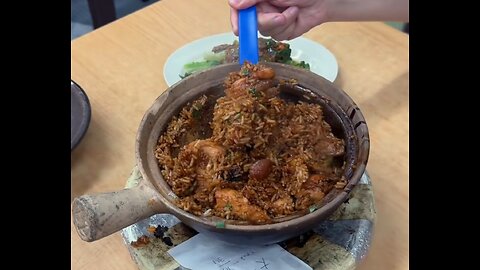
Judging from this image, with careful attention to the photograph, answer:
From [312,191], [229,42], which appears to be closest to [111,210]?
[312,191]

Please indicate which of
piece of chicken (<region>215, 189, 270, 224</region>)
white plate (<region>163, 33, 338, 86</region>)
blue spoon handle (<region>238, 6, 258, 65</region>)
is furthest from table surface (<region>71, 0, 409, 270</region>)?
blue spoon handle (<region>238, 6, 258, 65</region>)

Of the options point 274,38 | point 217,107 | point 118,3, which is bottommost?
point 118,3

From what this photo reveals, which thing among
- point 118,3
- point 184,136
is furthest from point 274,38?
point 118,3

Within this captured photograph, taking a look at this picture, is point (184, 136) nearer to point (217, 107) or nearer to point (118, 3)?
point (217, 107)

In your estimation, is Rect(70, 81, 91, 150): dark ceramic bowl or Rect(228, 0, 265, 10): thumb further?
Rect(70, 81, 91, 150): dark ceramic bowl

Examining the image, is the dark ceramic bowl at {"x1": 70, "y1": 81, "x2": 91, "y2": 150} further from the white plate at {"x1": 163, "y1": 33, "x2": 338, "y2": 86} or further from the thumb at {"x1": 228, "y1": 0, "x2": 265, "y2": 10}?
the thumb at {"x1": 228, "y1": 0, "x2": 265, "y2": 10}

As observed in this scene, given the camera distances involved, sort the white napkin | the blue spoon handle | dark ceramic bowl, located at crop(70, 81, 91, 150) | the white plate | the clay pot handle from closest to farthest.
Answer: the clay pot handle → the white napkin → the blue spoon handle → dark ceramic bowl, located at crop(70, 81, 91, 150) → the white plate
